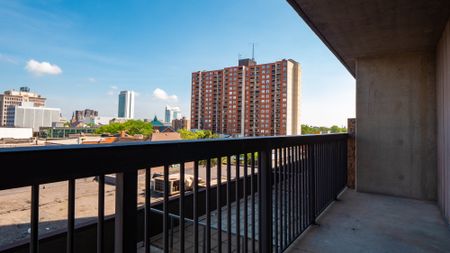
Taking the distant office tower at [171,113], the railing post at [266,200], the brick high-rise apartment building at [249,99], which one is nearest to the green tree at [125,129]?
the brick high-rise apartment building at [249,99]

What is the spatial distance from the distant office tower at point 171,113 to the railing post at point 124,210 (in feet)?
518

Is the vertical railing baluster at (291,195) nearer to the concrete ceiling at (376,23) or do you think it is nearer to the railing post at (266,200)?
the railing post at (266,200)

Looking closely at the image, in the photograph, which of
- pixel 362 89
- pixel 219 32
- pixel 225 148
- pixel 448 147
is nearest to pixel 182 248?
pixel 225 148

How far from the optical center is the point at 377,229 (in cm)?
273

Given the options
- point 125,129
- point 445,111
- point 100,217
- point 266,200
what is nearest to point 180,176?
point 100,217

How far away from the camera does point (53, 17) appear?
40.5 m

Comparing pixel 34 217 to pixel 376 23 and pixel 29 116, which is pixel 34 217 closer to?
pixel 376 23

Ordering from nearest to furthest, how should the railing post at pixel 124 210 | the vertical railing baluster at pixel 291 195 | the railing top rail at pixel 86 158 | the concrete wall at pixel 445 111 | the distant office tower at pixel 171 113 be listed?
the railing top rail at pixel 86 158 < the railing post at pixel 124 210 < the vertical railing baluster at pixel 291 195 < the concrete wall at pixel 445 111 < the distant office tower at pixel 171 113

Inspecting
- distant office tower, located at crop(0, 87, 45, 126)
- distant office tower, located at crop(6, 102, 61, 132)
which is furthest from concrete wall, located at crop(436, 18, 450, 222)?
distant office tower, located at crop(0, 87, 45, 126)

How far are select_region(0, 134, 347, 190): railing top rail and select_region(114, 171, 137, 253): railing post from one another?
38 millimetres

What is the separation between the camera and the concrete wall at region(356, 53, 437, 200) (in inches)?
158

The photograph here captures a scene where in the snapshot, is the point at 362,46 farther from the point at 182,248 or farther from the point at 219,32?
the point at 219,32

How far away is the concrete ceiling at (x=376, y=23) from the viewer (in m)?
2.72

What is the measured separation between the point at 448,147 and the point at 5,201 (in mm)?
21106
